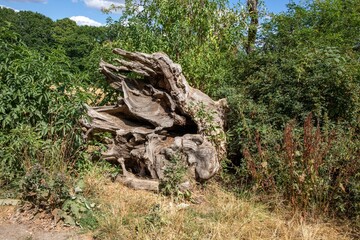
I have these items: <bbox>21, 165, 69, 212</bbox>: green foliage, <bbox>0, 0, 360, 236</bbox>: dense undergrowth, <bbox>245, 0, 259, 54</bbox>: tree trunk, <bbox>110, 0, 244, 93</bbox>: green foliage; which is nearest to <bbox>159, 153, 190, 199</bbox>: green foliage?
<bbox>0, 0, 360, 236</bbox>: dense undergrowth

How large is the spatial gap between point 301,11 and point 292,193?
A: 15.1 ft

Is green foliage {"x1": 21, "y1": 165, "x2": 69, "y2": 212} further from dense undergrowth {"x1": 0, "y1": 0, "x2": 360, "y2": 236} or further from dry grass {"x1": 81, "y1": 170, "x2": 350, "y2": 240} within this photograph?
dry grass {"x1": 81, "y1": 170, "x2": 350, "y2": 240}

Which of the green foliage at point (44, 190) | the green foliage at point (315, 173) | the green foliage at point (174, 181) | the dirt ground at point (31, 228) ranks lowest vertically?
the dirt ground at point (31, 228)

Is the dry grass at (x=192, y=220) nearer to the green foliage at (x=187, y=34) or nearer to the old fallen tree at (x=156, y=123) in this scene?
the old fallen tree at (x=156, y=123)

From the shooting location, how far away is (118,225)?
3.94 m

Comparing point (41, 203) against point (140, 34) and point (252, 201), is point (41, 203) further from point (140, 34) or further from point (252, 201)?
point (140, 34)

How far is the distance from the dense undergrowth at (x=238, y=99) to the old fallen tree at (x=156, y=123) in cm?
34

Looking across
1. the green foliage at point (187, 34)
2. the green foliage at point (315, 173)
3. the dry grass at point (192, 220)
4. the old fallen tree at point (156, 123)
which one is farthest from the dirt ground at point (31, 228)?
the green foliage at point (187, 34)

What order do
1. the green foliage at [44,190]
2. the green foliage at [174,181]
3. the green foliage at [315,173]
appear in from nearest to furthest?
1. the green foliage at [44,190]
2. the green foliage at [315,173]
3. the green foliage at [174,181]

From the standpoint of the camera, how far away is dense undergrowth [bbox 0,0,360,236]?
14.9 feet

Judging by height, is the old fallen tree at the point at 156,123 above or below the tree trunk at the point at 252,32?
below

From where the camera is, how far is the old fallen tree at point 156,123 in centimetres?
538

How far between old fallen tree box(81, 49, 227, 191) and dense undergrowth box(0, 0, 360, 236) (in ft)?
1.11

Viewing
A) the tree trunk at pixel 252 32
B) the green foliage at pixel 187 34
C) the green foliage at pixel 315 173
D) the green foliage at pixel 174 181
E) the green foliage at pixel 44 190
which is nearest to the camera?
the green foliage at pixel 44 190
